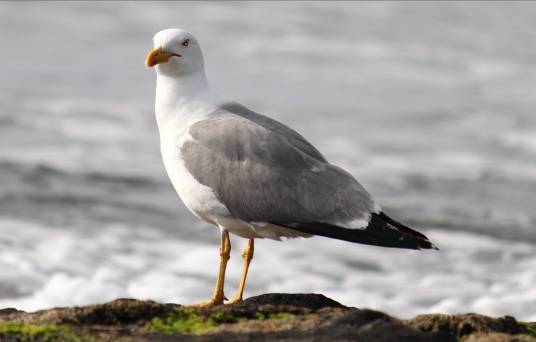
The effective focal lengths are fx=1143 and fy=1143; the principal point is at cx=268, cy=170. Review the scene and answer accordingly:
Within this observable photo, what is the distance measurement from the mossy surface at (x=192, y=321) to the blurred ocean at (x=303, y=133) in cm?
470

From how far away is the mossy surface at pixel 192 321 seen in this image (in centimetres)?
444

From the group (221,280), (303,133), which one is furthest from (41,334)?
(303,133)

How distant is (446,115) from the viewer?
17.1 metres

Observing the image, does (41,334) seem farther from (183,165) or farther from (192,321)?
(183,165)

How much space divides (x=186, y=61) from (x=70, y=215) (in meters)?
5.71

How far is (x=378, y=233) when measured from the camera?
5.48m

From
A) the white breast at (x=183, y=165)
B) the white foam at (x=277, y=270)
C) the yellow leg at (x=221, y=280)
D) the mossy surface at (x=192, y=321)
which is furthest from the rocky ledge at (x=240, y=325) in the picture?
the white foam at (x=277, y=270)

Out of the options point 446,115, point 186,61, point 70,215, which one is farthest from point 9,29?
point 186,61

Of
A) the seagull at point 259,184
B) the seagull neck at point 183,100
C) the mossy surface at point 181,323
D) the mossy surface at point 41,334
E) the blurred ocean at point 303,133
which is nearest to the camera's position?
the mossy surface at point 41,334

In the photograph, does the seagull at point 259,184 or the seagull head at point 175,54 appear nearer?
the seagull at point 259,184

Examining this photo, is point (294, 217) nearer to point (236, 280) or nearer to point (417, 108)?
point (236, 280)

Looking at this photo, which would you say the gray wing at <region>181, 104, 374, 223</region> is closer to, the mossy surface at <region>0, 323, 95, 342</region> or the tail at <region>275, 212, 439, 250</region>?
the tail at <region>275, 212, 439, 250</region>

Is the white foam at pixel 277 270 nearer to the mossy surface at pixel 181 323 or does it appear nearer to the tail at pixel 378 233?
the tail at pixel 378 233

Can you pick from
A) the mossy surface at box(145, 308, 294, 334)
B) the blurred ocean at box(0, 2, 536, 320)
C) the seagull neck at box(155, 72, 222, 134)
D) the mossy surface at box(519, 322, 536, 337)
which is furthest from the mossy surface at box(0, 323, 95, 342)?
the blurred ocean at box(0, 2, 536, 320)
